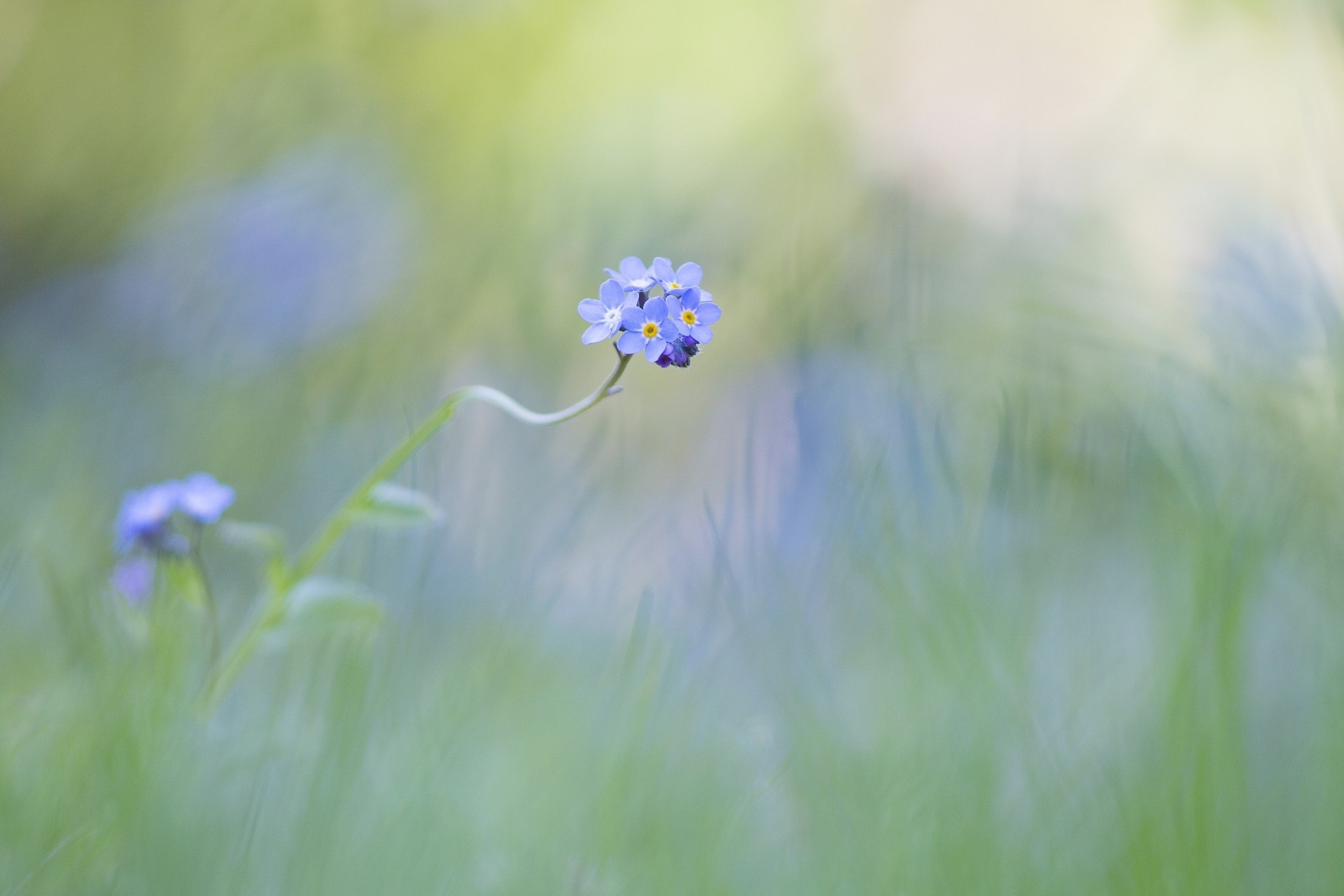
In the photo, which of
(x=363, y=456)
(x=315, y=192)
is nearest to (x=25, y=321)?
(x=315, y=192)

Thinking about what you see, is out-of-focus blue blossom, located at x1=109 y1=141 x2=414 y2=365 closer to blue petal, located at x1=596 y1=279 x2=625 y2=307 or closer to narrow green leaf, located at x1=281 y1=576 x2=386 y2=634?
narrow green leaf, located at x1=281 y1=576 x2=386 y2=634

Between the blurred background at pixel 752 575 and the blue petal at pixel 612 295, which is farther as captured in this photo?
the blue petal at pixel 612 295

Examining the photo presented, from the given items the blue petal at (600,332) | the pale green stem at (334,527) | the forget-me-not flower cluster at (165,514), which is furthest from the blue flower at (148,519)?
the blue petal at (600,332)

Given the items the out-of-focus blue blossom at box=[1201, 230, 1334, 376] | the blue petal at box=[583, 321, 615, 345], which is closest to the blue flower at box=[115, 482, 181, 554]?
the blue petal at box=[583, 321, 615, 345]

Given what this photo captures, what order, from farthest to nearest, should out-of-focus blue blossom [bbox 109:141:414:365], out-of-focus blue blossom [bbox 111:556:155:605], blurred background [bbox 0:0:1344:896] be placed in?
out-of-focus blue blossom [bbox 109:141:414:365]
out-of-focus blue blossom [bbox 111:556:155:605]
blurred background [bbox 0:0:1344:896]

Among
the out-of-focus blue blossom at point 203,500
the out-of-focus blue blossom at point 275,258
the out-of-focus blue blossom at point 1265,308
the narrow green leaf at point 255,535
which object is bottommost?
the narrow green leaf at point 255,535

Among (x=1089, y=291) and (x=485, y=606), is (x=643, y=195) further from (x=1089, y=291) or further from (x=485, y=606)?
(x=485, y=606)

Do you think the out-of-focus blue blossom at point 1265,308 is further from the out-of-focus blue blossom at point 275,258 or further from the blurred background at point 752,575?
the out-of-focus blue blossom at point 275,258
